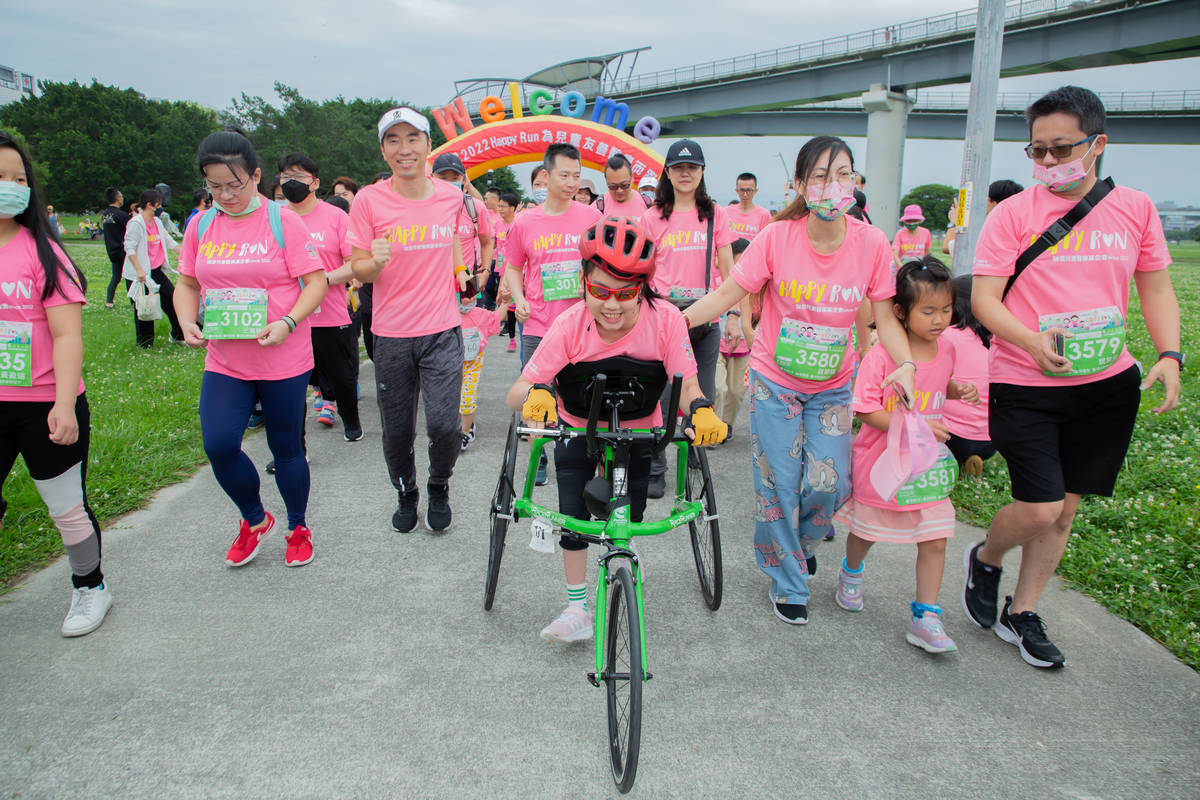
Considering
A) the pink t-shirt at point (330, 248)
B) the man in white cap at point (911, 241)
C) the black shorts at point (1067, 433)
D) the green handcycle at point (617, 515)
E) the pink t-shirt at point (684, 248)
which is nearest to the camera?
the green handcycle at point (617, 515)

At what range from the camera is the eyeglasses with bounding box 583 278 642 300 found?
2.80 m

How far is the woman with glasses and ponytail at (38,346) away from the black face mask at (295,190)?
9.70ft

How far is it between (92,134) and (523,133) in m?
66.7

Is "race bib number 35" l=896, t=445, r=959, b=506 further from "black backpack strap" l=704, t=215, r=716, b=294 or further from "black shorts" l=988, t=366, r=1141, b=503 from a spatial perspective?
"black backpack strap" l=704, t=215, r=716, b=294

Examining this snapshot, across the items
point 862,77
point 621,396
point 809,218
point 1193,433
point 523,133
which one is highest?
point 862,77

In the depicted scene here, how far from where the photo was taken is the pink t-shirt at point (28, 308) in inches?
123

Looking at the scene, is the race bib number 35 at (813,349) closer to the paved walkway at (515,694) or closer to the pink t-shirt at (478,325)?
the paved walkway at (515,694)

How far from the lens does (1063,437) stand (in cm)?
327

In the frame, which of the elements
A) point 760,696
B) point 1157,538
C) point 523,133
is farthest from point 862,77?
point 760,696

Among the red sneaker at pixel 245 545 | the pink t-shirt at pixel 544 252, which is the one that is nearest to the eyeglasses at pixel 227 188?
the red sneaker at pixel 245 545

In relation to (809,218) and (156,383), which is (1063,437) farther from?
(156,383)

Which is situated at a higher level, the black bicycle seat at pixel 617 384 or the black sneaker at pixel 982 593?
the black bicycle seat at pixel 617 384

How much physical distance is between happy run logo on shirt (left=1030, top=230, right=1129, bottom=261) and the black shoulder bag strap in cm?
3

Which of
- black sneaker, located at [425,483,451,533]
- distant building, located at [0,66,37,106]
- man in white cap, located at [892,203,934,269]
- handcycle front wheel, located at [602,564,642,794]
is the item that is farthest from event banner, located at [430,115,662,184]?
distant building, located at [0,66,37,106]
